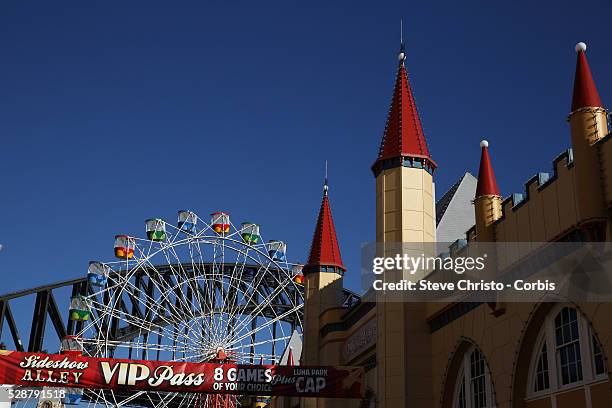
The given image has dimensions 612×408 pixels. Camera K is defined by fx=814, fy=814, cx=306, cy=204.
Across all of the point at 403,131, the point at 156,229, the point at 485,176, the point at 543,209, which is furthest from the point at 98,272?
the point at 543,209

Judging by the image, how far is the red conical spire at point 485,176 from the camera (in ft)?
67.8

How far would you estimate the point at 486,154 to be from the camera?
2072cm

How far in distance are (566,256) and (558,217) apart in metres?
0.86

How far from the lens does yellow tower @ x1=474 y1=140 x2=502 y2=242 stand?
799 inches

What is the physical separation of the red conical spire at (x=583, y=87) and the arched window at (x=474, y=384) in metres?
6.96

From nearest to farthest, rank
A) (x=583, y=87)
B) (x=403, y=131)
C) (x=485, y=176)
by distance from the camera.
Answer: (x=583, y=87) < (x=485, y=176) < (x=403, y=131)

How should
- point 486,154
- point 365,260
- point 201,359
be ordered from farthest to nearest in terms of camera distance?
point 201,359 < point 365,260 < point 486,154

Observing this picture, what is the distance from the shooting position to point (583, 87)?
16672 mm

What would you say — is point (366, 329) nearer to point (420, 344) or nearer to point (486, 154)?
point (420, 344)

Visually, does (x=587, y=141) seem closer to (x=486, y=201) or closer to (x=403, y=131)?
(x=486, y=201)

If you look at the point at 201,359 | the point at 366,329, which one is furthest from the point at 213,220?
the point at 366,329

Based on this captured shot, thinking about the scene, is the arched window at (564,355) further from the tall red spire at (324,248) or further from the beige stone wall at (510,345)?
the tall red spire at (324,248)

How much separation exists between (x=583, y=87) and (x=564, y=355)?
5611mm

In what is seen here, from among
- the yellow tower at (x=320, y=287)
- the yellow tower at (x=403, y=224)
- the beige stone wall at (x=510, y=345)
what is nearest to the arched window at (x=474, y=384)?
the beige stone wall at (x=510, y=345)
